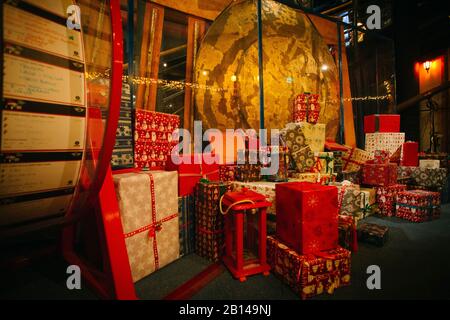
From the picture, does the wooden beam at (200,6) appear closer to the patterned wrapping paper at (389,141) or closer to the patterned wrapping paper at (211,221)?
the patterned wrapping paper at (211,221)

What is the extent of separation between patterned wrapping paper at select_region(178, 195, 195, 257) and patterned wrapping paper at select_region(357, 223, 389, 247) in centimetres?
186

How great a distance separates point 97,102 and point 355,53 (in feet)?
22.6

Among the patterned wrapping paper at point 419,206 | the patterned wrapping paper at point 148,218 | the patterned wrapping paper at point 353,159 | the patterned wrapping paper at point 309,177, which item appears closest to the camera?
the patterned wrapping paper at point 148,218

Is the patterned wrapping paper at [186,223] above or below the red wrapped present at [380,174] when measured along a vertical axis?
below

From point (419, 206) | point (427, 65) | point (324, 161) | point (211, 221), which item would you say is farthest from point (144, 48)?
point (427, 65)

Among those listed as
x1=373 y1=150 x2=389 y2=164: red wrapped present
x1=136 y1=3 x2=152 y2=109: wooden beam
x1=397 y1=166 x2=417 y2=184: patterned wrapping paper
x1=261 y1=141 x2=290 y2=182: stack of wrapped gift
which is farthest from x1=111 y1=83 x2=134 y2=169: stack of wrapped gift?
x1=397 y1=166 x2=417 y2=184: patterned wrapping paper

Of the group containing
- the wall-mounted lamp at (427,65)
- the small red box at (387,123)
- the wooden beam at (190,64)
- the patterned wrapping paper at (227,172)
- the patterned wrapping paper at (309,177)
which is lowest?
the patterned wrapping paper at (309,177)

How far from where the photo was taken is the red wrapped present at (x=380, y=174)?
11.4ft

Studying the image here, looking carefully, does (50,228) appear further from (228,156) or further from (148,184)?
(228,156)

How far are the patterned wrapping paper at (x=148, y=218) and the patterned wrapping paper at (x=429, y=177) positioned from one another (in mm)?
4309

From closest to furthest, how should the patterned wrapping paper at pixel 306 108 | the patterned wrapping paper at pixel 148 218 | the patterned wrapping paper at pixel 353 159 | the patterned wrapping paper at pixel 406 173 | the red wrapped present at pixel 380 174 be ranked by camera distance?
the patterned wrapping paper at pixel 148 218
the red wrapped present at pixel 380 174
the patterned wrapping paper at pixel 306 108
the patterned wrapping paper at pixel 353 159
the patterned wrapping paper at pixel 406 173

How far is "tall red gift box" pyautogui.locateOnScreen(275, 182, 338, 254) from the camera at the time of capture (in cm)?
171

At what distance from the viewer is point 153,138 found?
8.14 feet

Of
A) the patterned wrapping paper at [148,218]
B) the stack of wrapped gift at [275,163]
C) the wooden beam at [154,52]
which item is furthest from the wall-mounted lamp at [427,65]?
the patterned wrapping paper at [148,218]
